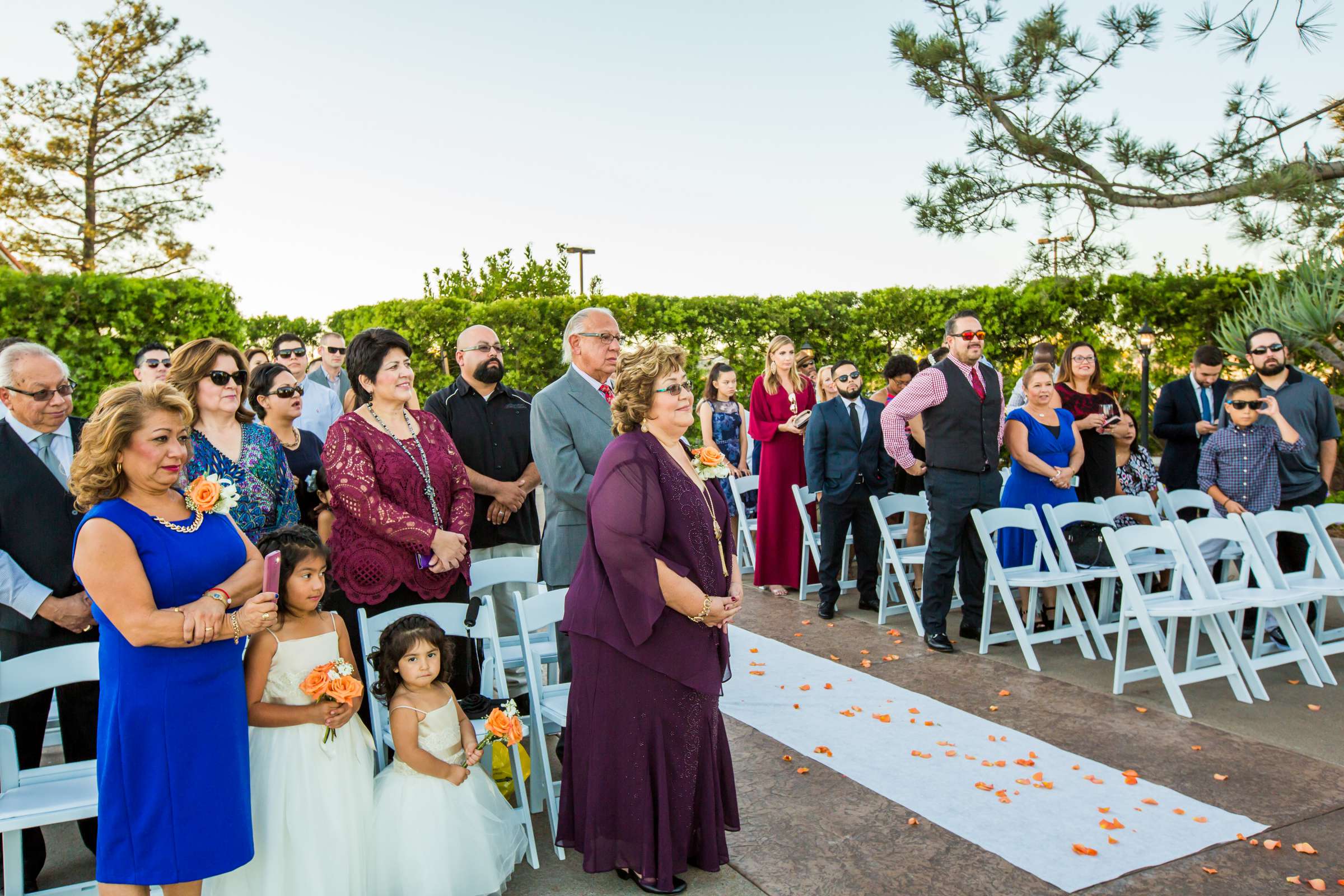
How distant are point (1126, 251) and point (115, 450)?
834 centimetres

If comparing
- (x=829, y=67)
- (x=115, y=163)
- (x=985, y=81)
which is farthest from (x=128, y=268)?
(x=985, y=81)

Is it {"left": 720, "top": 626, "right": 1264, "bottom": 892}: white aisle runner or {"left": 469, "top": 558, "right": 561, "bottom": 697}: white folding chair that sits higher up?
{"left": 469, "top": 558, "right": 561, "bottom": 697}: white folding chair

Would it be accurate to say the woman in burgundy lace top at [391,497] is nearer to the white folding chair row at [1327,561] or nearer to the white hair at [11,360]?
the white hair at [11,360]

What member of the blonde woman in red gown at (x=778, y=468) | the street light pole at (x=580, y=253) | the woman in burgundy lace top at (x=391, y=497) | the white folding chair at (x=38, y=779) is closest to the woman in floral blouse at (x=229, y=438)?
the woman in burgundy lace top at (x=391, y=497)

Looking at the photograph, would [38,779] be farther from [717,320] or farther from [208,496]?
[717,320]

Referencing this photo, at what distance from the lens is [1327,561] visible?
19.0 ft

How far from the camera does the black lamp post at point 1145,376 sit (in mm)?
10952

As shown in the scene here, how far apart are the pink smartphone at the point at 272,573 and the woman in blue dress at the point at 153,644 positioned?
0.02m

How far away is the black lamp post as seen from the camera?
10952 millimetres

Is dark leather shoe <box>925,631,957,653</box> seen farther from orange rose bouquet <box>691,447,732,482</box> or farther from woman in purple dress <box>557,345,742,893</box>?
orange rose bouquet <box>691,447,732,482</box>

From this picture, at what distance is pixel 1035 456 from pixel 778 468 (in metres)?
2.11

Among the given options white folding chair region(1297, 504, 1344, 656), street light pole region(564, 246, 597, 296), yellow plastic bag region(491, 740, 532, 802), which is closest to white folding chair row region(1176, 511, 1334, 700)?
white folding chair region(1297, 504, 1344, 656)

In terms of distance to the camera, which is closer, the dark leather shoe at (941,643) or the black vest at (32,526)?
the black vest at (32,526)

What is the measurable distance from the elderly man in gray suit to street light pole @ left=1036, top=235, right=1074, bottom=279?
5.85m
